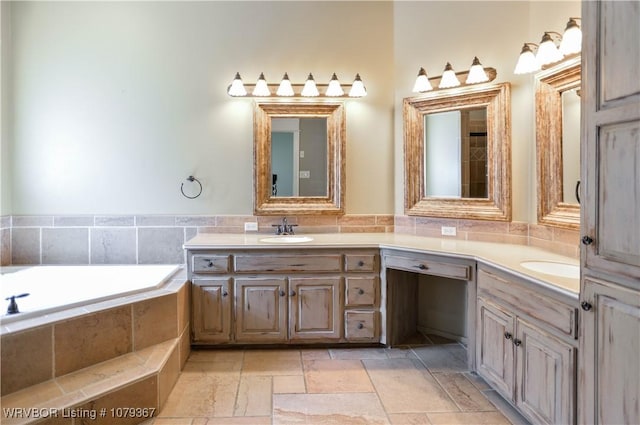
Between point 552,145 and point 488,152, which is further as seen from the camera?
point 488,152

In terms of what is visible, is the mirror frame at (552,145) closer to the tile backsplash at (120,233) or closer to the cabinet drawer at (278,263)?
the tile backsplash at (120,233)

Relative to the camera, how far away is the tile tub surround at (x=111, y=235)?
337 centimetres

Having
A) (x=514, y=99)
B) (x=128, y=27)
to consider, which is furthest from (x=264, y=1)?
(x=514, y=99)

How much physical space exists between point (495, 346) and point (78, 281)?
2.93 meters

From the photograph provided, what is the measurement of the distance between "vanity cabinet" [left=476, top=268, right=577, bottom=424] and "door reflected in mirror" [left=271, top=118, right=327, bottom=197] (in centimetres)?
160

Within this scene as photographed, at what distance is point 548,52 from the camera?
247 cm

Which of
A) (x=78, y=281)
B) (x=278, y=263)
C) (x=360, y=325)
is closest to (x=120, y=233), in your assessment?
(x=78, y=281)

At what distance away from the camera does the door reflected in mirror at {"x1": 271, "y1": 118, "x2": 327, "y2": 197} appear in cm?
341

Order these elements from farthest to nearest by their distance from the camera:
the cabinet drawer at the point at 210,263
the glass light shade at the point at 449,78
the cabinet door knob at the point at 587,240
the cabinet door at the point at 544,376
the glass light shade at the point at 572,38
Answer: the glass light shade at the point at 449,78
the cabinet drawer at the point at 210,263
the glass light shade at the point at 572,38
the cabinet door at the point at 544,376
the cabinet door knob at the point at 587,240

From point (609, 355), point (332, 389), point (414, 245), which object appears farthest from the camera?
point (414, 245)

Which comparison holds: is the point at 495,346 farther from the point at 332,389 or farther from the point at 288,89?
the point at 288,89

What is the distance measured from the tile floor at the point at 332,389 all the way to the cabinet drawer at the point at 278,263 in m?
0.61

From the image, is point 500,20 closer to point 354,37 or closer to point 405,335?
point 354,37

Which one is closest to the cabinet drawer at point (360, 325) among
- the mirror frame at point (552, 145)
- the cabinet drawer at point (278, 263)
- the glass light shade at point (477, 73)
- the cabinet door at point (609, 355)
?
the cabinet drawer at point (278, 263)
